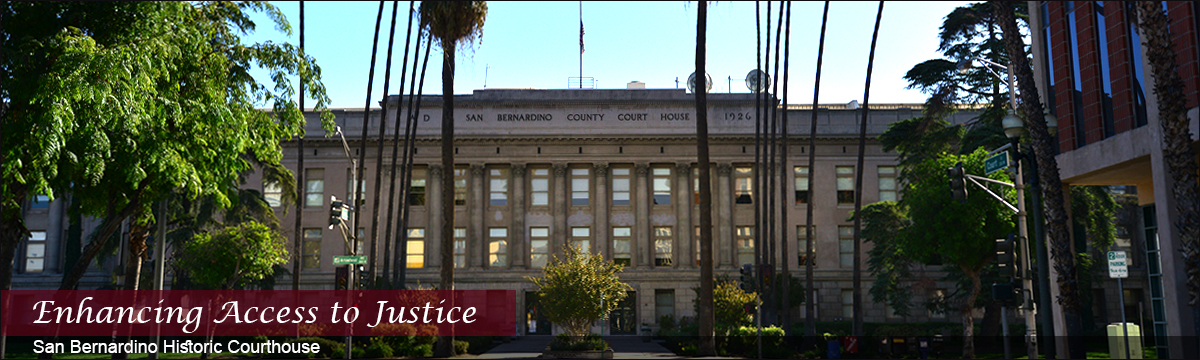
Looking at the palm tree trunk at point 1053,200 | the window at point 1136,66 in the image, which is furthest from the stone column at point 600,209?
the palm tree trunk at point 1053,200

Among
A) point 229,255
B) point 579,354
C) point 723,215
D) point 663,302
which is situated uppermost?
point 723,215

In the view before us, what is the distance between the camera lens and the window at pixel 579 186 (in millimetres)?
57125

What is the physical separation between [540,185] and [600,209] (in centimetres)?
433

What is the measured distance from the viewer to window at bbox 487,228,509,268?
56.8 metres

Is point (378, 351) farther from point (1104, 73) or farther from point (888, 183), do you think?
point (888, 183)

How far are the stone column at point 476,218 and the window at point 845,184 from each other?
2322 centimetres

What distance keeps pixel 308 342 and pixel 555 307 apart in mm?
9033

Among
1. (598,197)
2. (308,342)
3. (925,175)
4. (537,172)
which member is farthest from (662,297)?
(308,342)

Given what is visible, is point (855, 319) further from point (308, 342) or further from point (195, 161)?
point (195, 161)

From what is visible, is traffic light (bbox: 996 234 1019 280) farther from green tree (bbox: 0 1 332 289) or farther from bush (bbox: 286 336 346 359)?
bush (bbox: 286 336 346 359)

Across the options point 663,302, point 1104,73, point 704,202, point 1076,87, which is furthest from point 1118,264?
point 663,302

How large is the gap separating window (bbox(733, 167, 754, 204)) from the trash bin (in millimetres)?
33513

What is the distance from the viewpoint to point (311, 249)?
5659cm

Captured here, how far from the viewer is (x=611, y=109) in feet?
187
